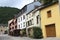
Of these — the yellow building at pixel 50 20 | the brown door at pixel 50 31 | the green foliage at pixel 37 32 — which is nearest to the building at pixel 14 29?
the green foliage at pixel 37 32

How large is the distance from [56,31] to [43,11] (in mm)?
5924

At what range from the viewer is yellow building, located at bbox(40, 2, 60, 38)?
29980 millimetres

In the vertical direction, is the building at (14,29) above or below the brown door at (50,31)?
above

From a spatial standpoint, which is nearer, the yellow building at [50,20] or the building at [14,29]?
the yellow building at [50,20]

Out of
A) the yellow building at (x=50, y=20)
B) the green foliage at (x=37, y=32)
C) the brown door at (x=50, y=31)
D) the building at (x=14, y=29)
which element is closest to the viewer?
the yellow building at (x=50, y=20)

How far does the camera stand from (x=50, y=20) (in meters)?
32.0

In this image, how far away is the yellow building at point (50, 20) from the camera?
98.4ft

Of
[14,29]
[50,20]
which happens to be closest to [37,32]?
[50,20]

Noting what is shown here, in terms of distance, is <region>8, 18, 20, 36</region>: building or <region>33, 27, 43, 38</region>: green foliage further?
<region>8, 18, 20, 36</region>: building

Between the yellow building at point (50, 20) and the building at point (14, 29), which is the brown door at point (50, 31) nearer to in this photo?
the yellow building at point (50, 20)

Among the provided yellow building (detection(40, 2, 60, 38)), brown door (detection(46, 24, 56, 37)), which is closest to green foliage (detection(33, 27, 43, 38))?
yellow building (detection(40, 2, 60, 38))

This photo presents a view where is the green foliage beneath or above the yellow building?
beneath

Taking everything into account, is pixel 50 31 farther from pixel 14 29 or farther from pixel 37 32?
pixel 14 29

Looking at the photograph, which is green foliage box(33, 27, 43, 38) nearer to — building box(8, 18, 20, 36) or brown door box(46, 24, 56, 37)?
brown door box(46, 24, 56, 37)
